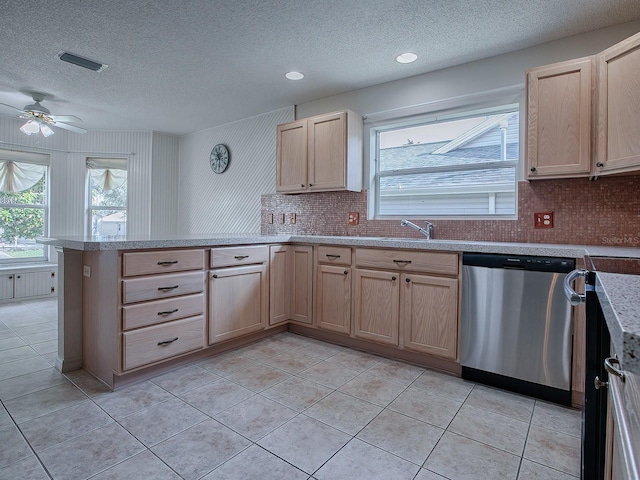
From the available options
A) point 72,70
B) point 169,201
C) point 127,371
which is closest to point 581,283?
point 127,371

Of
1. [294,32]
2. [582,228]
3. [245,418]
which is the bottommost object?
[245,418]

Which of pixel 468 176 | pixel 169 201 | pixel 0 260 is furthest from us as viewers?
pixel 169 201

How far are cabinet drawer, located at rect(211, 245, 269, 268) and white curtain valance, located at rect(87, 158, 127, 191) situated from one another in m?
3.63

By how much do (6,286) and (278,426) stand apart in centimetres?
466

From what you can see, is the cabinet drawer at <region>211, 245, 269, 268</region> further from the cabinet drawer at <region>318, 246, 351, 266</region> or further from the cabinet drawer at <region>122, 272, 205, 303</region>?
the cabinet drawer at <region>318, 246, 351, 266</region>

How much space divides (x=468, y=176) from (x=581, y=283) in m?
1.35

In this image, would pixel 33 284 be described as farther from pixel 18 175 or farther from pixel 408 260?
pixel 408 260

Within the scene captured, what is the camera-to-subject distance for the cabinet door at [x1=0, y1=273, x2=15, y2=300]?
15.0 ft

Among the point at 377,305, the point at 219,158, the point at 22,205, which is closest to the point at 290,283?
the point at 377,305

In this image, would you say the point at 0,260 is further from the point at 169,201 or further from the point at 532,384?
the point at 532,384

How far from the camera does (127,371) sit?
2232mm

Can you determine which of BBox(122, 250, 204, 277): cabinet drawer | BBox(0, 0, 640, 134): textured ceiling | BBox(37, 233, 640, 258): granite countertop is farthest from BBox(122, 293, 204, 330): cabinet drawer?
BBox(0, 0, 640, 134): textured ceiling

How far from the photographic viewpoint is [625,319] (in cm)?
47

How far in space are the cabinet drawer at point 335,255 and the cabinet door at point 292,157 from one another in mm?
795
